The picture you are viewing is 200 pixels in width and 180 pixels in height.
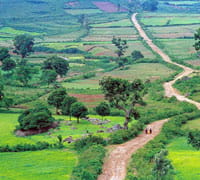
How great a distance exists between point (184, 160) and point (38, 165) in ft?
43.8

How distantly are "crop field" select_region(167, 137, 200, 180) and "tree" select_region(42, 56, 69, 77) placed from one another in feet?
182

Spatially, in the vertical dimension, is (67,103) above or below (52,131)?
above

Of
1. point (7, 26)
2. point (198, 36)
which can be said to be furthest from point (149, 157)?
point (7, 26)

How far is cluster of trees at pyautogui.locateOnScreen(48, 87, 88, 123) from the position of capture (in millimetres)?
57031

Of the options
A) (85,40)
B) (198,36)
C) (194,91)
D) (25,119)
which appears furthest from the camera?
(85,40)

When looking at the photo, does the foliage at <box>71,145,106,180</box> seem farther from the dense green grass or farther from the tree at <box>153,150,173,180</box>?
the dense green grass

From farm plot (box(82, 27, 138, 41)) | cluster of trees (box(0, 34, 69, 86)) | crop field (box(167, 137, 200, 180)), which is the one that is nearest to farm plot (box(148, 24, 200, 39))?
farm plot (box(82, 27, 138, 41))

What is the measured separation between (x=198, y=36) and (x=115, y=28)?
298 feet

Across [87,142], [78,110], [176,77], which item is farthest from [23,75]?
[87,142]

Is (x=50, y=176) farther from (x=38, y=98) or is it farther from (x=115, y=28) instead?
(x=115, y=28)

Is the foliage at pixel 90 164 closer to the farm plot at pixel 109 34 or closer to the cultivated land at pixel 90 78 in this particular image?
the cultivated land at pixel 90 78

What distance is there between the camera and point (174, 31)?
165875mm

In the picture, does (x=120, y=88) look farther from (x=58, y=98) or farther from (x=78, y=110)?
(x=58, y=98)

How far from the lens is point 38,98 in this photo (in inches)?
3137
